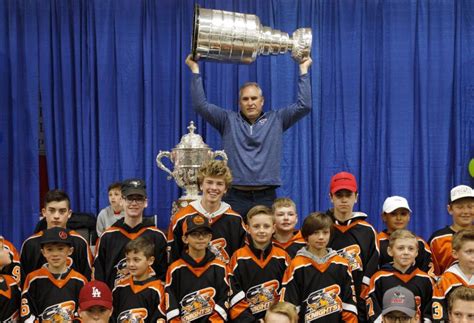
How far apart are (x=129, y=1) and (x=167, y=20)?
407 millimetres

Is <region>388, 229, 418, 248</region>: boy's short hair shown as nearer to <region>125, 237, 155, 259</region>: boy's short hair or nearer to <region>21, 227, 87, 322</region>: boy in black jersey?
<region>125, 237, 155, 259</region>: boy's short hair

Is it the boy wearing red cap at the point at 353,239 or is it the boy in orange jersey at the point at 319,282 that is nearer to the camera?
the boy in orange jersey at the point at 319,282

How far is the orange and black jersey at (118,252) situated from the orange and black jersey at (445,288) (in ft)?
6.00

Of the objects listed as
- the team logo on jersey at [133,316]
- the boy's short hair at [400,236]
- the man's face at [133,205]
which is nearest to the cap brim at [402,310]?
the boy's short hair at [400,236]

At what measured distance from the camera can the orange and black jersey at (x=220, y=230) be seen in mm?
4512

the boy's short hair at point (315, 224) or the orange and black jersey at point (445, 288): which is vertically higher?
the boy's short hair at point (315, 224)

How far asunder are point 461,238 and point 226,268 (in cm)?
154

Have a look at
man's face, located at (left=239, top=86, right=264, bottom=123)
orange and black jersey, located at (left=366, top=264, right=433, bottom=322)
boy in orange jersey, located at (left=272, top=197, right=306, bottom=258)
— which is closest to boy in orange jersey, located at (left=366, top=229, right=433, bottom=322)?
orange and black jersey, located at (left=366, top=264, right=433, bottom=322)

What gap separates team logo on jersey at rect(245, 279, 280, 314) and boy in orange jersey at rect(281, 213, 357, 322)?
144 millimetres

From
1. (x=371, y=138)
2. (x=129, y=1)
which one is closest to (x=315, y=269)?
(x=371, y=138)

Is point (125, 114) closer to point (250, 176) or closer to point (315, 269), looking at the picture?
point (250, 176)

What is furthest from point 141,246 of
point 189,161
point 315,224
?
point 189,161

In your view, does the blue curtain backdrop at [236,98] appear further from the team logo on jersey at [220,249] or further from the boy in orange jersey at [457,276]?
the boy in orange jersey at [457,276]

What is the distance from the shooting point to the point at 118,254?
4.50 m
